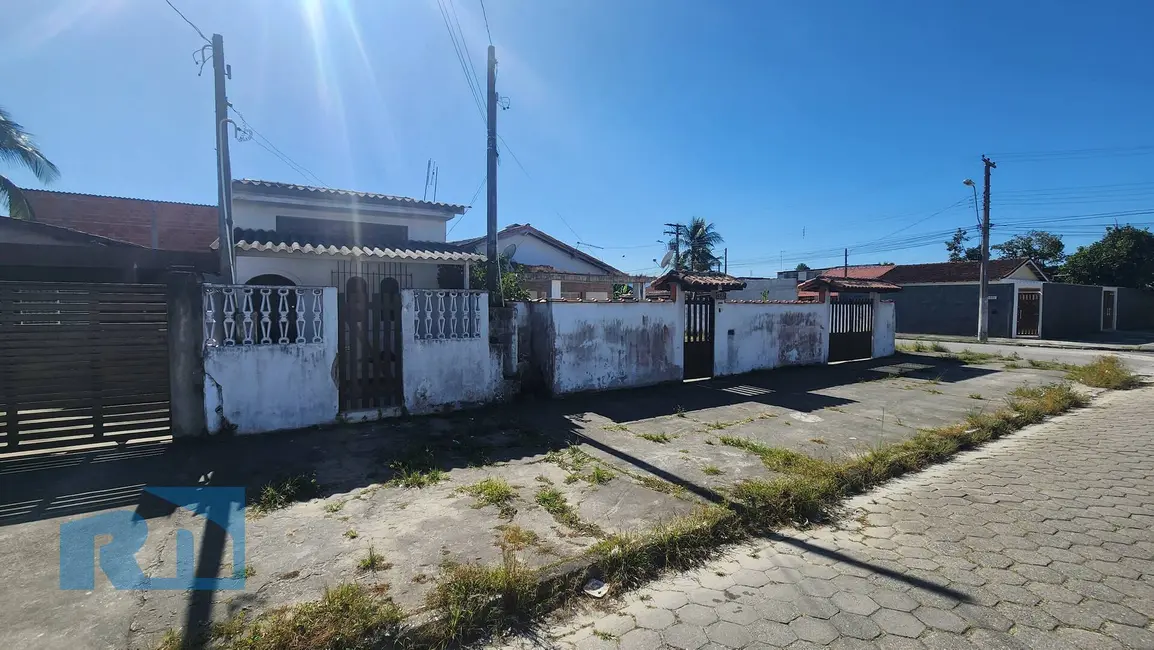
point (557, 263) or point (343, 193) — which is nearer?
point (343, 193)

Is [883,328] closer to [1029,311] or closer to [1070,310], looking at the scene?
[1029,311]

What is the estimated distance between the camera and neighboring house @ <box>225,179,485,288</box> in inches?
360

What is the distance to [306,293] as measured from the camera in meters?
6.12

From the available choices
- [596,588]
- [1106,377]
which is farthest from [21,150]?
[1106,377]

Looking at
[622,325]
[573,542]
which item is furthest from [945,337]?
[573,542]

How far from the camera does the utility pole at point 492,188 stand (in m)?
8.05

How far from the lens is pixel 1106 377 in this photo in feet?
32.4

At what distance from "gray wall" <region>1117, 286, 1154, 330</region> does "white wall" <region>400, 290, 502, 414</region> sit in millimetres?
36760

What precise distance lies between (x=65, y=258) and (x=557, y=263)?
1376 centimetres

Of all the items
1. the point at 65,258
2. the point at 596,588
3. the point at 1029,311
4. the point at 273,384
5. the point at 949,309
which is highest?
the point at 65,258

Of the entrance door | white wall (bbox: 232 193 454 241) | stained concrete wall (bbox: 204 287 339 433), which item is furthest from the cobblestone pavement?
the entrance door

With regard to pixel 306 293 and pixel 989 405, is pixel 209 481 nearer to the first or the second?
pixel 306 293

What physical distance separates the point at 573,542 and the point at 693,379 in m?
7.09

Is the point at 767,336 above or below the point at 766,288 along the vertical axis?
below
